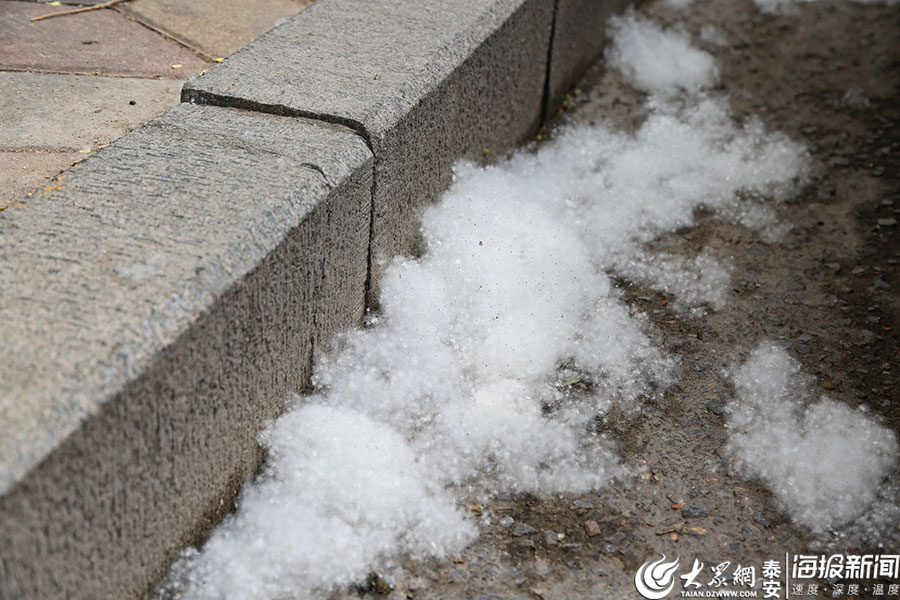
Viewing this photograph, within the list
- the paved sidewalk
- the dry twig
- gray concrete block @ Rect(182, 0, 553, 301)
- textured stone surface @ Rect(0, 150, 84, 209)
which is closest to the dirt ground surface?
gray concrete block @ Rect(182, 0, 553, 301)

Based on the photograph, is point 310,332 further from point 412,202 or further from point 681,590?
point 681,590

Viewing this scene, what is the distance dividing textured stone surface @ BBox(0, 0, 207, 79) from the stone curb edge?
1.35 feet

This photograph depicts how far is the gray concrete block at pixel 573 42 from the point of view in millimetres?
3129

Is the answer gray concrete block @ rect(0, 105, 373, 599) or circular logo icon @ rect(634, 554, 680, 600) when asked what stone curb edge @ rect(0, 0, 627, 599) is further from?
circular logo icon @ rect(634, 554, 680, 600)

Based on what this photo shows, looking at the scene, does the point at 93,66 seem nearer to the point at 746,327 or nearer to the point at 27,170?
the point at 27,170

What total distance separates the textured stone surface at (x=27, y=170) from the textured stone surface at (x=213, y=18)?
0.72 metres

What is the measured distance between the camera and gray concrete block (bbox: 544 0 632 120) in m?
3.13

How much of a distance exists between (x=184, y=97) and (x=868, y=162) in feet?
7.89

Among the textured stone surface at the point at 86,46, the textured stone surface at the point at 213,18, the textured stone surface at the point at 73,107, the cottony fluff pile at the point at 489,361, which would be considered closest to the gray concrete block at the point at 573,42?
the cottony fluff pile at the point at 489,361

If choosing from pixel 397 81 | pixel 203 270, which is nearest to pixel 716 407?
pixel 397 81

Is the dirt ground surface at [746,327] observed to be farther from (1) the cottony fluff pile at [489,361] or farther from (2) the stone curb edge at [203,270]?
(2) the stone curb edge at [203,270]

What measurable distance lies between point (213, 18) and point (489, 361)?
1446 millimetres

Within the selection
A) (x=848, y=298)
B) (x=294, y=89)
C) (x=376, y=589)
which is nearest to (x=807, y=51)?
(x=848, y=298)

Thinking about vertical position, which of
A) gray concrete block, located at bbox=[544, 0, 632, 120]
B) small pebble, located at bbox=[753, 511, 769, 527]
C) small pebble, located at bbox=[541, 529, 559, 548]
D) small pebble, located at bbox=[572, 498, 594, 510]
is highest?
gray concrete block, located at bbox=[544, 0, 632, 120]
